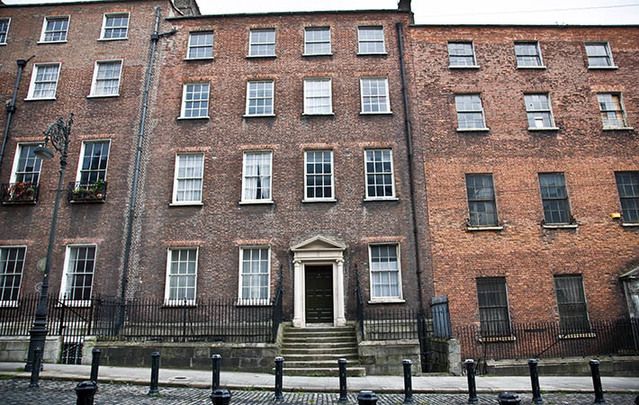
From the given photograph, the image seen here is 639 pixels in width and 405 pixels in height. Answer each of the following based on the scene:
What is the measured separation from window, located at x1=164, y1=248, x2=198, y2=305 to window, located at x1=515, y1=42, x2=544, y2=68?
56.7ft

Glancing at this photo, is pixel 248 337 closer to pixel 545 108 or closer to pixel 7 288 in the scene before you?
pixel 7 288

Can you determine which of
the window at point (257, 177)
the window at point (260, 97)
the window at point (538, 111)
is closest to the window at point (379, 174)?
the window at point (257, 177)

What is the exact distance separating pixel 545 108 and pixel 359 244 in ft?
35.6

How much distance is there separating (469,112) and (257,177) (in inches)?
394

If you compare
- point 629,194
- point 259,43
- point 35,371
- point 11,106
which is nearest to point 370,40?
point 259,43

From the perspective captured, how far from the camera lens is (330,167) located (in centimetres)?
1880

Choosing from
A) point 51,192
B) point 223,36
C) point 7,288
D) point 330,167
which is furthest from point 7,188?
point 330,167

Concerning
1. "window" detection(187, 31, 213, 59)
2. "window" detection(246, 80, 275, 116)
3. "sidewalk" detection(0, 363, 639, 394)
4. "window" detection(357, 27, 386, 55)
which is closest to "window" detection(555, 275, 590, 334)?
"sidewalk" detection(0, 363, 639, 394)

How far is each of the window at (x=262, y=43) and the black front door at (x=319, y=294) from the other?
10494mm

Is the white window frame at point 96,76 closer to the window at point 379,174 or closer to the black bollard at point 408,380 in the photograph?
the window at point 379,174

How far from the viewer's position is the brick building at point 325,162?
1748 cm

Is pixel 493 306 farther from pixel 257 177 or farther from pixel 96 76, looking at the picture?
pixel 96 76

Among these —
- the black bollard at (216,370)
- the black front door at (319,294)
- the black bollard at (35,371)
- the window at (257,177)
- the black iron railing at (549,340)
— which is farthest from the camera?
the window at (257,177)

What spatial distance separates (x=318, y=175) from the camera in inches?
736
